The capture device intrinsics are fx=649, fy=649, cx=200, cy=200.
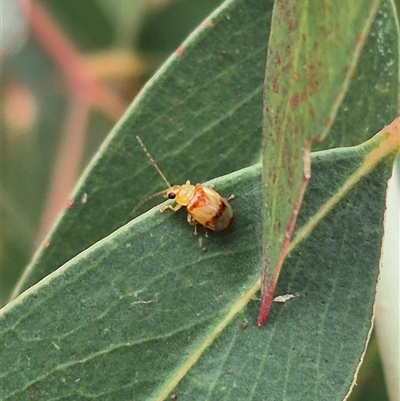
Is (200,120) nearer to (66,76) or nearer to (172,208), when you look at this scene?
(172,208)

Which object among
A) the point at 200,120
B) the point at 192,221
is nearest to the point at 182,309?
the point at 192,221

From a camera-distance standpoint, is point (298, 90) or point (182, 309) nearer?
point (298, 90)

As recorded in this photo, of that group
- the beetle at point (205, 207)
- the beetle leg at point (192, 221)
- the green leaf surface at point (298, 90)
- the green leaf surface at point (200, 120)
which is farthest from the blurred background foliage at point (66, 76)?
the green leaf surface at point (298, 90)

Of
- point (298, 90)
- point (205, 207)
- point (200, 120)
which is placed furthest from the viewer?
point (200, 120)

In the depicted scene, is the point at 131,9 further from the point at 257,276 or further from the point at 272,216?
the point at 272,216

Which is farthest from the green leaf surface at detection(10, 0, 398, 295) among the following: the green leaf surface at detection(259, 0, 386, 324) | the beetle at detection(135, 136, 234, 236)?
the green leaf surface at detection(259, 0, 386, 324)
